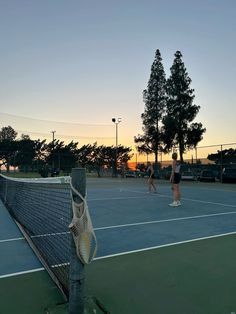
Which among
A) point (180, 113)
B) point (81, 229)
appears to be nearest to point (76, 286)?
point (81, 229)

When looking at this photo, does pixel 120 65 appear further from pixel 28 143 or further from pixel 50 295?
pixel 28 143

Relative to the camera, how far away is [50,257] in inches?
165

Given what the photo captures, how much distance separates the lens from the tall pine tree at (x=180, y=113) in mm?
38469

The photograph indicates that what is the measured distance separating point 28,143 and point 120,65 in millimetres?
47235

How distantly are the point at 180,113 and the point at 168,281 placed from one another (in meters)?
37.2

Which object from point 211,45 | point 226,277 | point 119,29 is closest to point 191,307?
point 226,277

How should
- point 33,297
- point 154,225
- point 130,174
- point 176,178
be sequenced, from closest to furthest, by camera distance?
point 33,297 → point 154,225 → point 176,178 → point 130,174

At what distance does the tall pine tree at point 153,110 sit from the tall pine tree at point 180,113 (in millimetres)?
1819

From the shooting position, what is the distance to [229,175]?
83.5 feet

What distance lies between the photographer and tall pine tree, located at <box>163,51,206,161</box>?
126ft

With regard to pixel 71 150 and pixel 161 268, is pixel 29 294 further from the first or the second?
pixel 71 150

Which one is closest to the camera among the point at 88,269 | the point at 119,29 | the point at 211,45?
the point at 88,269

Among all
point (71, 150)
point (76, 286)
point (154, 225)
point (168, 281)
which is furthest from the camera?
point (71, 150)

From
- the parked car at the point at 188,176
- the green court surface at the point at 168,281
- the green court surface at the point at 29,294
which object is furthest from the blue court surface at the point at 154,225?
the parked car at the point at 188,176
